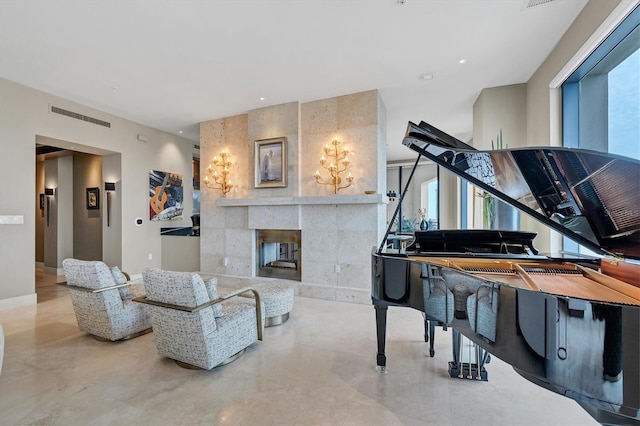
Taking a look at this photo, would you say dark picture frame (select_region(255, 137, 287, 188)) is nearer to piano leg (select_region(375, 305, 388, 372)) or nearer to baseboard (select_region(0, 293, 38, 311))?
piano leg (select_region(375, 305, 388, 372))

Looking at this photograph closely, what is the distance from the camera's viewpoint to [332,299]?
15.0 feet

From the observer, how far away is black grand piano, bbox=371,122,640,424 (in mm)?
1093

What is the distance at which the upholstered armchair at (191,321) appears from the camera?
2.26m

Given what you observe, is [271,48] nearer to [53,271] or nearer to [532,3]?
[532,3]

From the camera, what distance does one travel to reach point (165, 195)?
258 inches

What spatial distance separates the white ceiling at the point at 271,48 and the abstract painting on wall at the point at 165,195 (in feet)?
5.85

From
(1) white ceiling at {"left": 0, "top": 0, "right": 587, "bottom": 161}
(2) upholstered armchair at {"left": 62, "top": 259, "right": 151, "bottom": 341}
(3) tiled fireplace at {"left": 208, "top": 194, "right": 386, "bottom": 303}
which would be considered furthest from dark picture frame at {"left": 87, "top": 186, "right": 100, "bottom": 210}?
(2) upholstered armchair at {"left": 62, "top": 259, "right": 151, "bottom": 341}

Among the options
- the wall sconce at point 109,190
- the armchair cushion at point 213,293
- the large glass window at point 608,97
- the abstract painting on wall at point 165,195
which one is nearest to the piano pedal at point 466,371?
the armchair cushion at point 213,293

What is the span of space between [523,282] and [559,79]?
2.89m

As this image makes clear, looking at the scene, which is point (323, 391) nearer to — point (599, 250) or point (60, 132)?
point (599, 250)

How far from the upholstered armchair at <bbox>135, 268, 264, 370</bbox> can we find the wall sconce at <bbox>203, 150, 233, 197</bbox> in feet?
11.4

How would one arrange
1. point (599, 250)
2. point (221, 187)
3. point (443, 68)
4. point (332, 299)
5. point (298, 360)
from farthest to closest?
point (221, 187), point (332, 299), point (443, 68), point (298, 360), point (599, 250)

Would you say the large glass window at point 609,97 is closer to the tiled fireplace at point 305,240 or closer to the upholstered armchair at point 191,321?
the tiled fireplace at point 305,240

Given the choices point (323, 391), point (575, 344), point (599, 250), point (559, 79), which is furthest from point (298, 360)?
point (559, 79)
